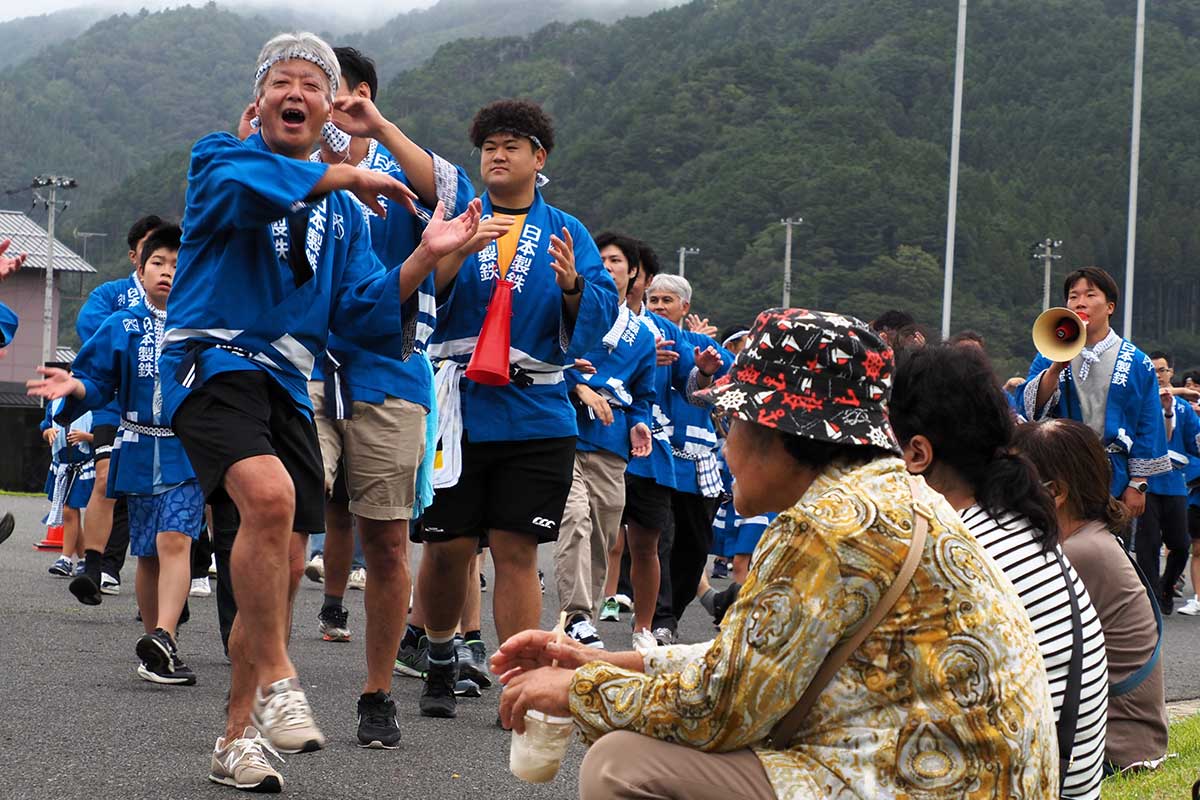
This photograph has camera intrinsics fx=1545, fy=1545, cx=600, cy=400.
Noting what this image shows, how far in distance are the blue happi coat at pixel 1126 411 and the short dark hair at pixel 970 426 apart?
529 centimetres

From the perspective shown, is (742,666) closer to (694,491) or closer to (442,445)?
(442,445)

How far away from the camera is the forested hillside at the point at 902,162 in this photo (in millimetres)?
68312

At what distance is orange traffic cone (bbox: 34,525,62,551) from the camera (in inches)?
563

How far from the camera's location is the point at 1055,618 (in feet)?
12.3

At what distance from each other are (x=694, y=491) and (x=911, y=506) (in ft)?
22.4

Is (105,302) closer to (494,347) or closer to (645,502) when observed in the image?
(645,502)

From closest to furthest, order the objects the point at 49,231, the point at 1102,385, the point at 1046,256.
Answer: the point at 1102,385
the point at 49,231
the point at 1046,256

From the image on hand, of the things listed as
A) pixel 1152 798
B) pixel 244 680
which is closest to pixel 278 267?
pixel 244 680

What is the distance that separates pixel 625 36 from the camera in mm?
110000

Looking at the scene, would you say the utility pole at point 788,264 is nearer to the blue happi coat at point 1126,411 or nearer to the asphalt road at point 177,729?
the blue happi coat at point 1126,411

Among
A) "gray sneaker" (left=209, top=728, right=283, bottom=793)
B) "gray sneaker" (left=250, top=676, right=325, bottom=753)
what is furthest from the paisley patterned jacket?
"gray sneaker" (left=209, top=728, right=283, bottom=793)

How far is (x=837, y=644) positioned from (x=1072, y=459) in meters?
2.35

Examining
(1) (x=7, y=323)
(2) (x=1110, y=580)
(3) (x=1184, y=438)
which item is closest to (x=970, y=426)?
(2) (x=1110, y=580)

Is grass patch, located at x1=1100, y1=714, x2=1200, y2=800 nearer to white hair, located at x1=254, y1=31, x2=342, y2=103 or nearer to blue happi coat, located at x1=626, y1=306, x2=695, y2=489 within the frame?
white hair, located at x1=254, y1=31, x2=342, y2=103
